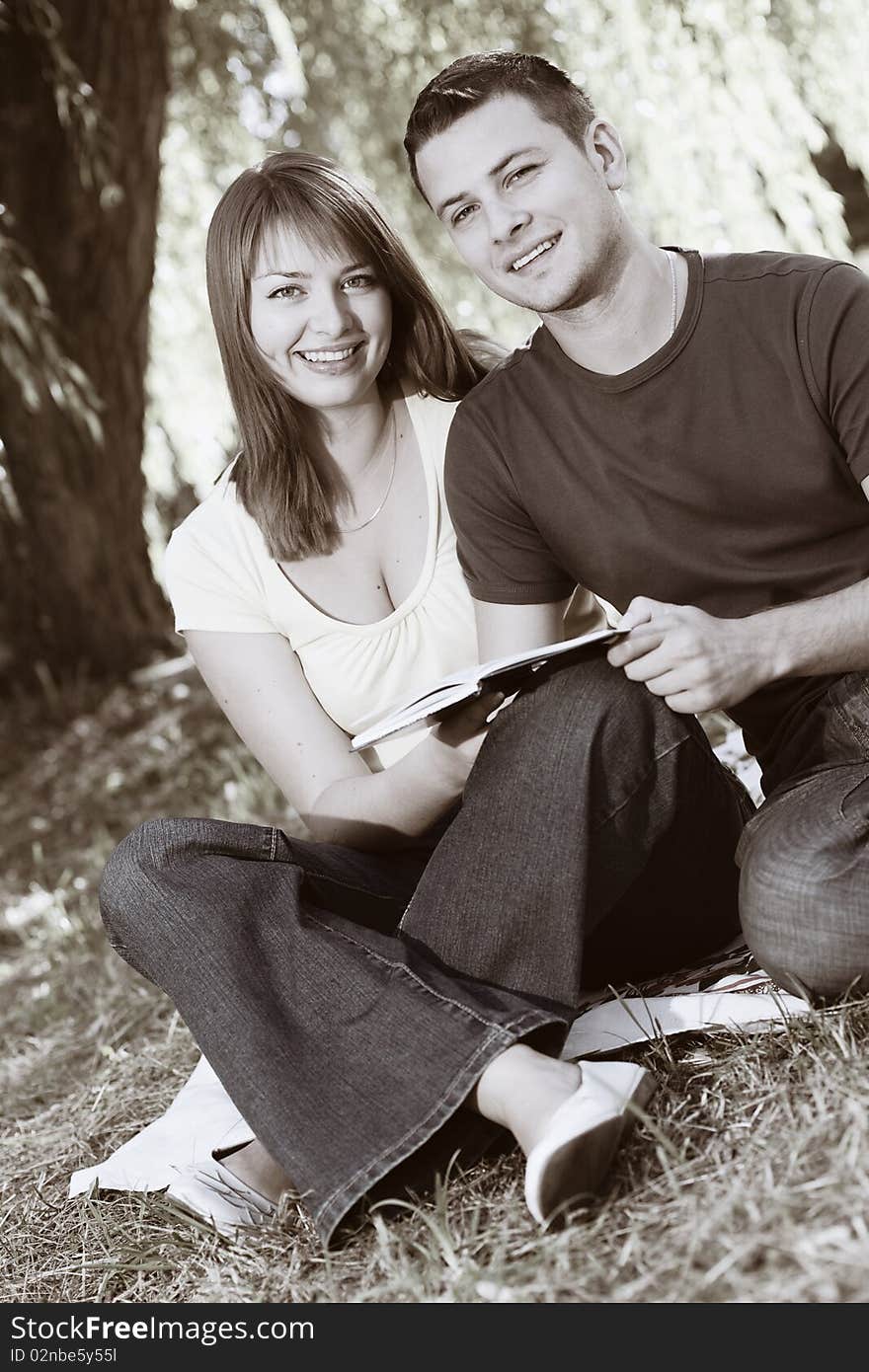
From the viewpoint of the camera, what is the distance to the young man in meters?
1.86

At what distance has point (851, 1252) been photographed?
1.30m

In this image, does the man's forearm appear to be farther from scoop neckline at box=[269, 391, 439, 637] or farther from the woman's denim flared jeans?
scoop neckline at box=[269, 391, 439, 637]

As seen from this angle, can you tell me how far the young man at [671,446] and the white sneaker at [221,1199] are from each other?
0.41 meters

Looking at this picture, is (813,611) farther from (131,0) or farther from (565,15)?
(131,0)

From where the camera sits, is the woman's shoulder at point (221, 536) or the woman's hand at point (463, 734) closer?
the woman's hand at point (463, 734)

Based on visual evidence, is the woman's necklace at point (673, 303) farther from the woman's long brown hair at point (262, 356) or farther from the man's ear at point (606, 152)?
the woman's long brown hair at point (262, 356)

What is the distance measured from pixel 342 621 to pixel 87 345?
3.11 meters

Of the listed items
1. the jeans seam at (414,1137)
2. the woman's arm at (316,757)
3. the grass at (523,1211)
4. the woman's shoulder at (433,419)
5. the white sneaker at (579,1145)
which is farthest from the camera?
the woman's shoulder at (433,419)

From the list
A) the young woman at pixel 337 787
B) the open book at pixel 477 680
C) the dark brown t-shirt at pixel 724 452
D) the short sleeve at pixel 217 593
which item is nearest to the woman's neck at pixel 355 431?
the young woman at pixel 337 787

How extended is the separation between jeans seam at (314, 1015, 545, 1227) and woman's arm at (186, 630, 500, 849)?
Answer: 1.65 ft

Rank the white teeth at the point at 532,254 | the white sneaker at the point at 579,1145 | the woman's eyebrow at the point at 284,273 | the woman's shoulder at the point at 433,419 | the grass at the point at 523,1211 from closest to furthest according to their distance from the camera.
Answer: the grass at the point at 523,1211 < the white sneaker at the point at 579,1145 < the white teeth at the point at 532,254 < the woman's eyebrow at the point at 284,273 < the woman's shoulder at the point at 433,419

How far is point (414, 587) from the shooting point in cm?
231

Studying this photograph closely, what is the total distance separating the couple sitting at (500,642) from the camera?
174 centimetres

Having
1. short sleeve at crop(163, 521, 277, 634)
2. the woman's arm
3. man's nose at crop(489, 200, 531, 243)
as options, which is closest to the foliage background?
the woman's arm
